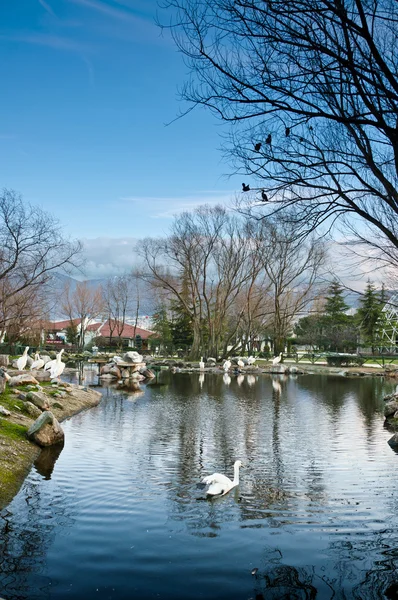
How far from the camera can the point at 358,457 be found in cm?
1156

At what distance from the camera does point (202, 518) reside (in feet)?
24.1

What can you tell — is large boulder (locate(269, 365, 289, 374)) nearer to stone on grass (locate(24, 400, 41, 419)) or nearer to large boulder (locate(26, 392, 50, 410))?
large boulder (locate(26, 392, 50, 410))

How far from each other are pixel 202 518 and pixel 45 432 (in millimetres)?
5127

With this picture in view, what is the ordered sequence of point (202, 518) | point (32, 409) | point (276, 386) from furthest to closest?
point (276, 386) → point (32, 409) → point (202, 518)

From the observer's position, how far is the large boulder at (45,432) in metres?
11.2

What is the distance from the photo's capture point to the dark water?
548 cm

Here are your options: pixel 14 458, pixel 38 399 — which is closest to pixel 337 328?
pixel 38 399

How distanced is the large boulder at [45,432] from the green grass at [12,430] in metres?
0.17

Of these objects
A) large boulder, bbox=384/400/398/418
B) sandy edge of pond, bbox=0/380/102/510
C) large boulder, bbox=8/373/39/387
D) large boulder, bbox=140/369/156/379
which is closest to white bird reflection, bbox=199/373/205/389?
large boulder, bbox=140/369/156/379

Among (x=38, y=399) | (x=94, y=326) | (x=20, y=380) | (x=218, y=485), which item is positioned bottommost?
(x=218, y=485)

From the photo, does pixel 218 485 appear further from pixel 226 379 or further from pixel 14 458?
pixel 226 379

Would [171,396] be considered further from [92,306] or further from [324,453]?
[92,306]

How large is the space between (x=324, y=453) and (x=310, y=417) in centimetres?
572

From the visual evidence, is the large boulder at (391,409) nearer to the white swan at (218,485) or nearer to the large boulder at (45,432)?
the white swan at (218,485)
